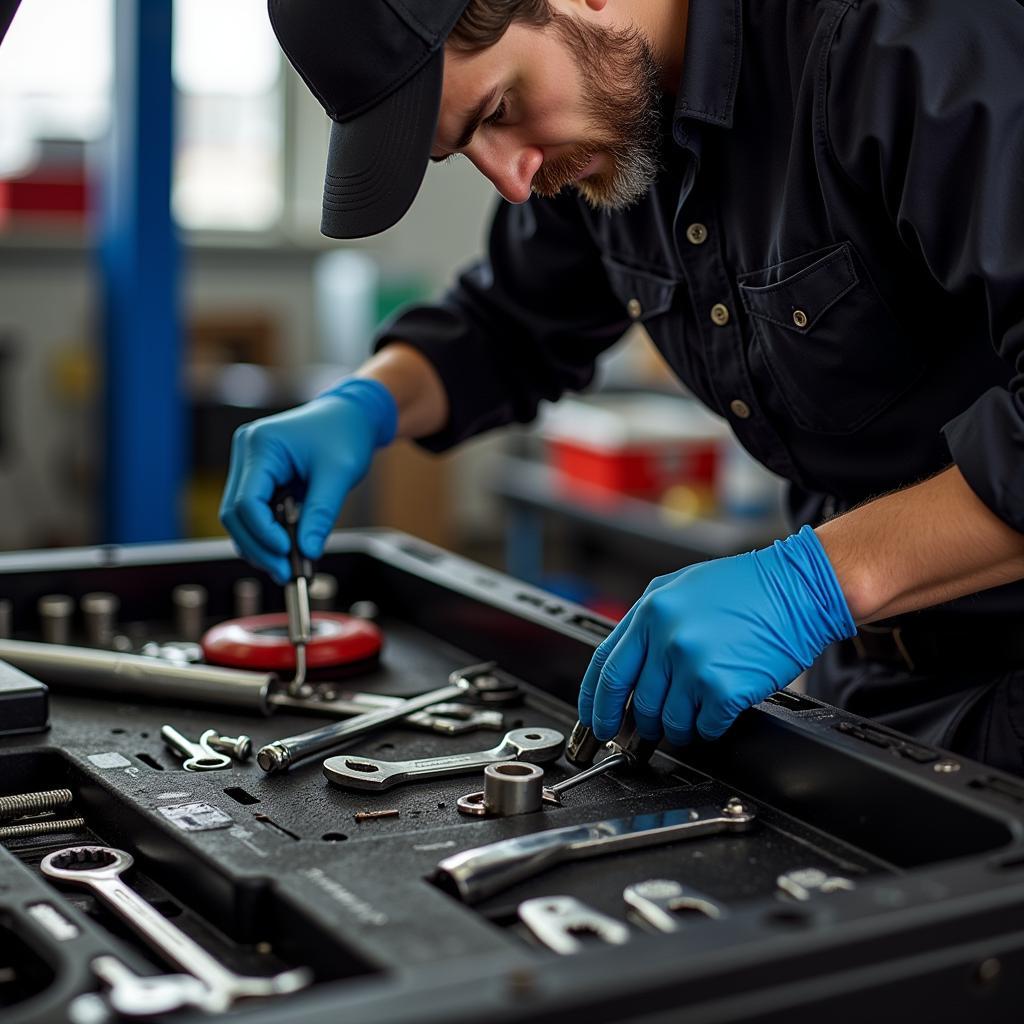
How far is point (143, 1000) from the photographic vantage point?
0.68 m

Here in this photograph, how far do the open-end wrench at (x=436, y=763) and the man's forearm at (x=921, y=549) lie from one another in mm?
249

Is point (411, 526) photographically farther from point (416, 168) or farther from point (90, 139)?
point (416, 168)

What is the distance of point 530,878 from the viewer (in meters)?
0.86

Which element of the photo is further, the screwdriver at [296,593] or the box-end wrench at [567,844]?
the screwdriver at [296,593]

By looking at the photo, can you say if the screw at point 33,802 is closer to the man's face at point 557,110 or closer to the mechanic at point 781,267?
the mechanic at point 781,267

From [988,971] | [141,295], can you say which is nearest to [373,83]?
[988,971]

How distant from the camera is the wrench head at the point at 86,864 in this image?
89 centimetres

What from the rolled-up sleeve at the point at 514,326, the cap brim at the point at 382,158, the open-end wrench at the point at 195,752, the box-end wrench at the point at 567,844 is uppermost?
the cap brim at the point at 382,158

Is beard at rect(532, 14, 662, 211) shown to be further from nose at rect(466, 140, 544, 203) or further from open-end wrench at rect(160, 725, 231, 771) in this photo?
open-end wrench at rect(160, 725, 231, 771)

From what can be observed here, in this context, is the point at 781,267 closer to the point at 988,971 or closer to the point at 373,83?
the point at 373,83

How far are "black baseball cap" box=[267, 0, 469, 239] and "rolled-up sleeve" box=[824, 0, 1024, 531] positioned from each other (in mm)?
303

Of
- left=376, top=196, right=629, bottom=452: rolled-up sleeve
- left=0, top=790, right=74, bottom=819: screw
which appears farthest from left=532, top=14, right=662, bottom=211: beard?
left=0, top=790, right=74, bottom=819: screw

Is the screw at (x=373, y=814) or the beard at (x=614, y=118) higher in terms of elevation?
the beard at (x=614, y=118)

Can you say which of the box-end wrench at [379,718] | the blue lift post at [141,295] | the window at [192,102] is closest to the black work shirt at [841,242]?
the box-end wrench at [379,718]
